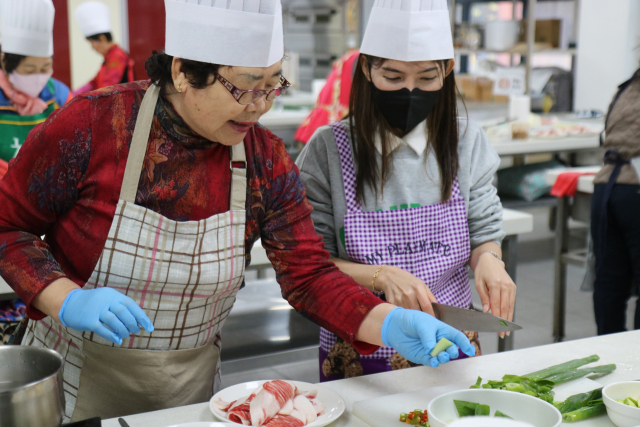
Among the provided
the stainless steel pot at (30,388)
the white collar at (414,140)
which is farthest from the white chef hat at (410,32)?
the stainless steel pot at (30,388)

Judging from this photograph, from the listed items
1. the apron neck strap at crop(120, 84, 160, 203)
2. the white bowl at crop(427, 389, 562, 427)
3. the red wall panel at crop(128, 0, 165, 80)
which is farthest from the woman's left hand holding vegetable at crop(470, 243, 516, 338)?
the red wall panel at crop(128, 0, 165, 80)

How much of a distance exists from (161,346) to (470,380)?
63 cm

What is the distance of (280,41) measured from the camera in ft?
4.35

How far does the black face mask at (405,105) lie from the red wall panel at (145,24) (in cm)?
617

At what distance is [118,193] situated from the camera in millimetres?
1288

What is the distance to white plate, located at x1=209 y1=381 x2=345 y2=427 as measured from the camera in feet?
3.89

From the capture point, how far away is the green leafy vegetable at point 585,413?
119 cm

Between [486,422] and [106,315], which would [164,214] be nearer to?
[106,315]

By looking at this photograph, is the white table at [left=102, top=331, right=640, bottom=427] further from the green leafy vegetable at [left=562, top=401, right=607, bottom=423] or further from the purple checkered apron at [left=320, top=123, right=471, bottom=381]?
the purple checkered apron at [left=320, top=123, right=471, bottom=381]

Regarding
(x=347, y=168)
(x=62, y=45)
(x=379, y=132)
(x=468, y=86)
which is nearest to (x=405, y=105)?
(x=379, y=132)

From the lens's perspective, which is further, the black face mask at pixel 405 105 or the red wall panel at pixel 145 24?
the red wall panel at pixel 145 24

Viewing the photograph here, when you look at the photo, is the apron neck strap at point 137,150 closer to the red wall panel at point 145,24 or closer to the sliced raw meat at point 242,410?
the sliced raw meat at point 242,410

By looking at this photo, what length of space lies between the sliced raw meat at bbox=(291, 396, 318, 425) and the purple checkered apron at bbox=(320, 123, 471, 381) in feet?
1.62

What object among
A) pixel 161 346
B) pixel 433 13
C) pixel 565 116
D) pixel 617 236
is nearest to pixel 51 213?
pixel 161 346
